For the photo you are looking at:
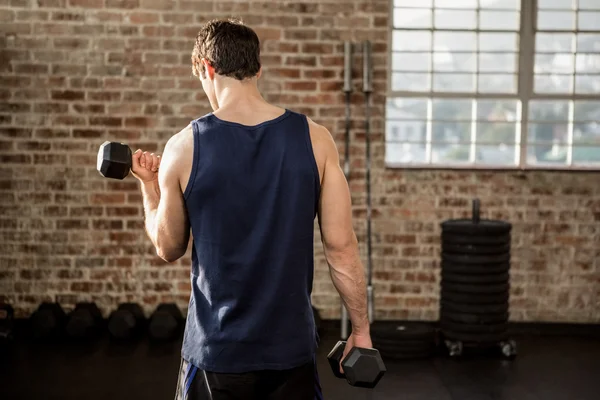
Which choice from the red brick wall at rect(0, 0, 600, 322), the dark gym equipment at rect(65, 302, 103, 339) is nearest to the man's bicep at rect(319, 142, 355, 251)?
the red brick wall at rect(0, 0, 600, 322)

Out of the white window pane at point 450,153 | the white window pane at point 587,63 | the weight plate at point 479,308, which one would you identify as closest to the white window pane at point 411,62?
the white window pane at point 450,153

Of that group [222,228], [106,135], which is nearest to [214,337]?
[222,228]

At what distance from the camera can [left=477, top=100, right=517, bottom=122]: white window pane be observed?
4.44 metres

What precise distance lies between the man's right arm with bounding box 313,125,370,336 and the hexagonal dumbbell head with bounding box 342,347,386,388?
2.2 inches

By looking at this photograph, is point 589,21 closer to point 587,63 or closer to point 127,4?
point 587,63

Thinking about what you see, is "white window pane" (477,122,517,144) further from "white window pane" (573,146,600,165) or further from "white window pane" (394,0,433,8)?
"white window pane" (394,0,433,8)

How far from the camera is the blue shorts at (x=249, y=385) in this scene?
140cm

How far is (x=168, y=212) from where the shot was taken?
1.46 metres

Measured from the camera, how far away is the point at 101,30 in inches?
169

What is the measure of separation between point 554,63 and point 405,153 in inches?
46.5

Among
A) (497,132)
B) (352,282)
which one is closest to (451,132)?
(497,132)

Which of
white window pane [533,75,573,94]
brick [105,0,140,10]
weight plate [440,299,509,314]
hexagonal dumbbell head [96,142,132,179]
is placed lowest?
weight plate [440,299,509,314]

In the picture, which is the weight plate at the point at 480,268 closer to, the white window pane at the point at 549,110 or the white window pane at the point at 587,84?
the white window pane at the point at 549,110

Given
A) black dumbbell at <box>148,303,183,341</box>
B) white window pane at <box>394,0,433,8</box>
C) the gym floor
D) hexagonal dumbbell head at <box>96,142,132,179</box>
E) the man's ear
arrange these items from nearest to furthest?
the man's ear, hexagonal dumbbell head at <box>96,142,132,179</box>, the gym floor, black dumbbell at <box>148,303,183,341</box>, white window pane at <box>394,0,433,8</box>
